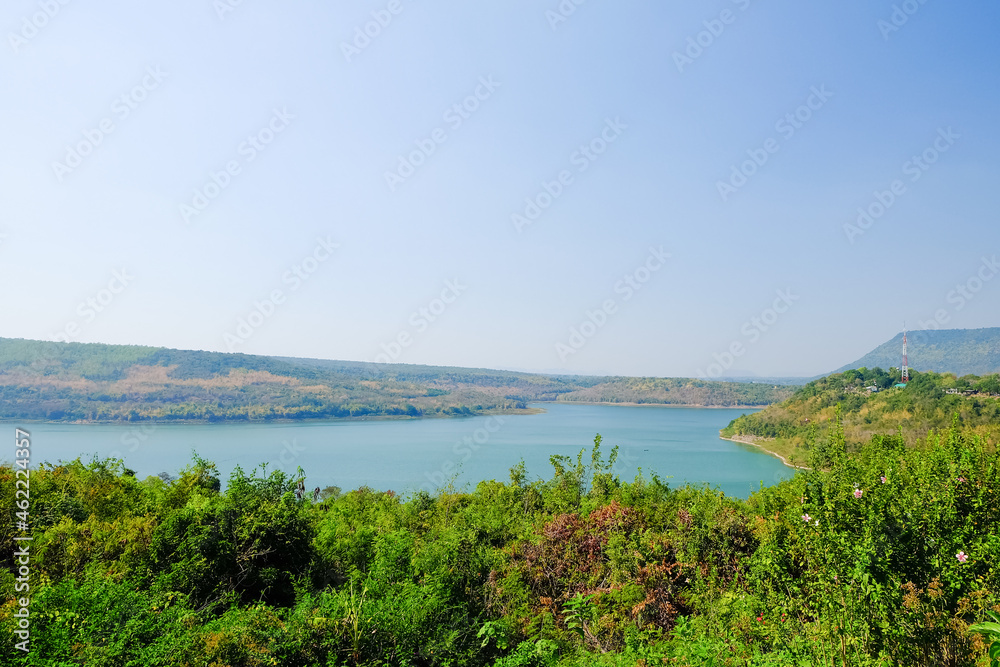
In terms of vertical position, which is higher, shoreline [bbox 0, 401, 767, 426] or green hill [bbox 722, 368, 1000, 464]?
green hill [bbox 722, 368, 1000, 464]

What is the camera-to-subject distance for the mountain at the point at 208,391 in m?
80.9

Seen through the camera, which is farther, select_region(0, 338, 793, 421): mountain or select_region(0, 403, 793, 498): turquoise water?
select_region(0, 338, 793, 421): mountain

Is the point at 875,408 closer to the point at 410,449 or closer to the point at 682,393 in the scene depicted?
the point at 410,449

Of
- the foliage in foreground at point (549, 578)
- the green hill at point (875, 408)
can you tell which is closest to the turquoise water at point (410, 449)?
the green hill at point (875, 408)

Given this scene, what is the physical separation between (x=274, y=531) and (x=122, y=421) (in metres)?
86.2

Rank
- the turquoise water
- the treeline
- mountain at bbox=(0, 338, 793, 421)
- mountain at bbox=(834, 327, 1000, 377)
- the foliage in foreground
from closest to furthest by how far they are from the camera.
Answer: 1. the foliage in foreground
2. the turquoise water
3. mountain at bbox=(0, 338, 793, 421)
4. the treeline
5. mountain at bbox=(834, 327, 1000, 377)

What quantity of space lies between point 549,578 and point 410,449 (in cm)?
5172

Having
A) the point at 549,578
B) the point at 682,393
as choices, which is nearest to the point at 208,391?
the point at 549,578

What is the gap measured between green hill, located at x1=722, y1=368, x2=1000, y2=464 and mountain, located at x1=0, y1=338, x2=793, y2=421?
50078 mm

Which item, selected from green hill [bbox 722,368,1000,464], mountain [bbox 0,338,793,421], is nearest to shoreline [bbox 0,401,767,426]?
mountain [bbox 0,338,793,421]

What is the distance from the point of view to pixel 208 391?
9569cm

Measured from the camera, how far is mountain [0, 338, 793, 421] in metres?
80.9

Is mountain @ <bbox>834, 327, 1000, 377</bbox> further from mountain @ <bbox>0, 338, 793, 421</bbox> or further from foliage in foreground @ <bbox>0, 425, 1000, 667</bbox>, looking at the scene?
foliage in foreground @ <bbox>0, 425, 1000, 667</bbox>

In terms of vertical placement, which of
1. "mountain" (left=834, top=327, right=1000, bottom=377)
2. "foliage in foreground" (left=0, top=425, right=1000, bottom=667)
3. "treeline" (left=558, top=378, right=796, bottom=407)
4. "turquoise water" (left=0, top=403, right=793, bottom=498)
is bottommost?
"turquoise water" (left=0, top=403, right=793, bottom=498)
